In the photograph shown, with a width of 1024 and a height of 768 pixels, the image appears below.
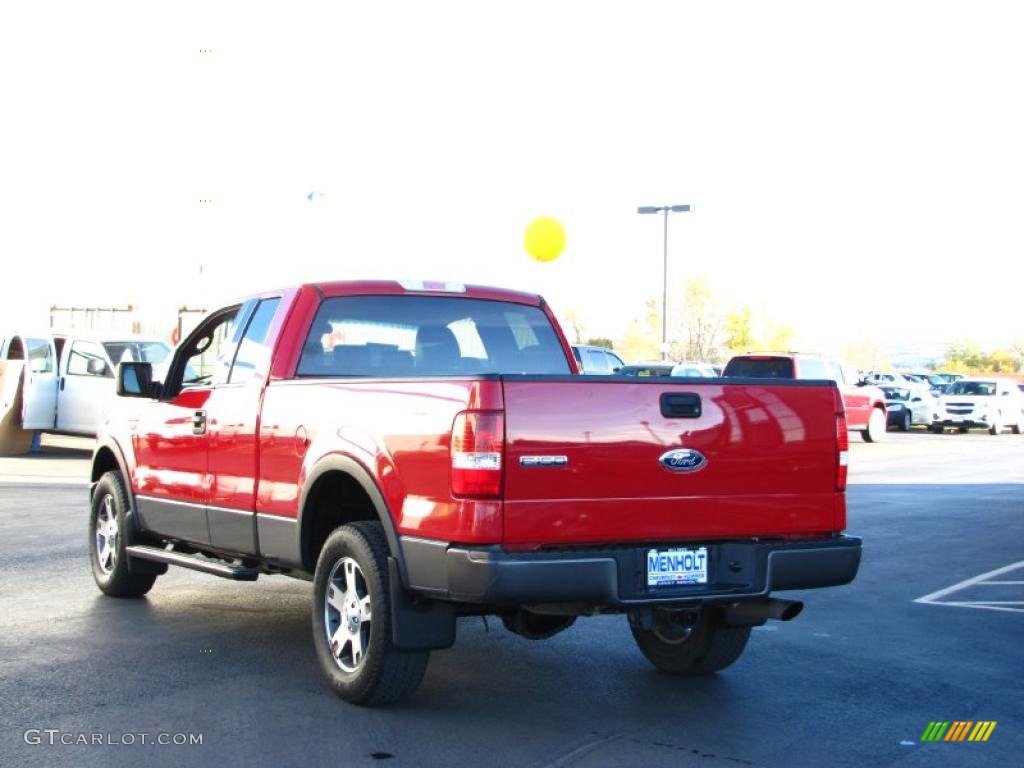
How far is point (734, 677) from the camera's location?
729 cm

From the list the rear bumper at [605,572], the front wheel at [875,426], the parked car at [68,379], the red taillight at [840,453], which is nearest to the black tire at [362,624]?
the rear bumper at [605,572]

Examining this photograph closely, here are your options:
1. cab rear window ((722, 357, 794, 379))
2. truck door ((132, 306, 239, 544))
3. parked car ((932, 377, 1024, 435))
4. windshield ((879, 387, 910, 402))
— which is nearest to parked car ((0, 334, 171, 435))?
cab rear window ((722, 357, 794, 379))

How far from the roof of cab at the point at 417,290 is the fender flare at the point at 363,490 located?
1.33 metres

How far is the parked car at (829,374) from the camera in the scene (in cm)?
2914

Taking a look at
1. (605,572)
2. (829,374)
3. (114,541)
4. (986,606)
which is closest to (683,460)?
(605,572)

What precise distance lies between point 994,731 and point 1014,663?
1624 millimetres

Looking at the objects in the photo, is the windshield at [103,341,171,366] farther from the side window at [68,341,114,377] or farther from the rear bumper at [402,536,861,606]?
the rear bumper at [402,536,861,606]

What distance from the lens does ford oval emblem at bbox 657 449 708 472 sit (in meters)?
6.08

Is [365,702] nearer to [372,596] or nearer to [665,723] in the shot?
[372,596]

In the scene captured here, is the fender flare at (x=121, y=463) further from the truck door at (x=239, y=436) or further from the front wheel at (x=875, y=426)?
the front wheel at (x=875, y=426)

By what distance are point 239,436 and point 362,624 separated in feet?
5.33

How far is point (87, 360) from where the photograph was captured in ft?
75.4

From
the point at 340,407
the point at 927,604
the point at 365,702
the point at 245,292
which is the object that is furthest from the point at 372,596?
the point at 927,604

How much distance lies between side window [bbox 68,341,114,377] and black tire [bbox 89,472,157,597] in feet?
45.4
